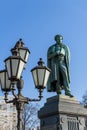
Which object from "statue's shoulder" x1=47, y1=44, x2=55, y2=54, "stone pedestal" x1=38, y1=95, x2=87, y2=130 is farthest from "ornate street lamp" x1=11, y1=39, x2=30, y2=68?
"statue's shoulder" x1=47, y1=44, x2=55, y2=54

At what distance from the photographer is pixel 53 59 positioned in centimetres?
1515

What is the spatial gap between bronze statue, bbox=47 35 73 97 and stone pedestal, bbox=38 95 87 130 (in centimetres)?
68

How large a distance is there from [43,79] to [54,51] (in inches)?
311

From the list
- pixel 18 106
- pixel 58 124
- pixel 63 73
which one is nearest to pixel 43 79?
pixel 18 106

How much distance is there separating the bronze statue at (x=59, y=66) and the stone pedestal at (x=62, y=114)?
0.68 meters

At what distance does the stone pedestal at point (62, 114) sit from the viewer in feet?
45.1

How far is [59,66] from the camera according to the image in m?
15.1

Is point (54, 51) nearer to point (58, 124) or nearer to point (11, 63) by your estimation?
point (58, 124)

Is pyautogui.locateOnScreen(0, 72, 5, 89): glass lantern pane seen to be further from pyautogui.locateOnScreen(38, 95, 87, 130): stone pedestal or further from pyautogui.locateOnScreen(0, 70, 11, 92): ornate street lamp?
pyautogui.locateOnScreen(38, 95, 87, 130): stone pedestal

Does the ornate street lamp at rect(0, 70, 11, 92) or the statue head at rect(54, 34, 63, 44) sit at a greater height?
the statue head at rect(54, 34, 63, 44)

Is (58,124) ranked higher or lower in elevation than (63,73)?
lower

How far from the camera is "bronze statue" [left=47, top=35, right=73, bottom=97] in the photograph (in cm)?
1498

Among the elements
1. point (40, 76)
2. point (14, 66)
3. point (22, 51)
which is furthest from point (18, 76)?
point (22, 51)

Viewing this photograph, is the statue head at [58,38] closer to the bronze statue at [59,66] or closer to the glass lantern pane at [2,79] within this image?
the bronze statue at [59,66]
